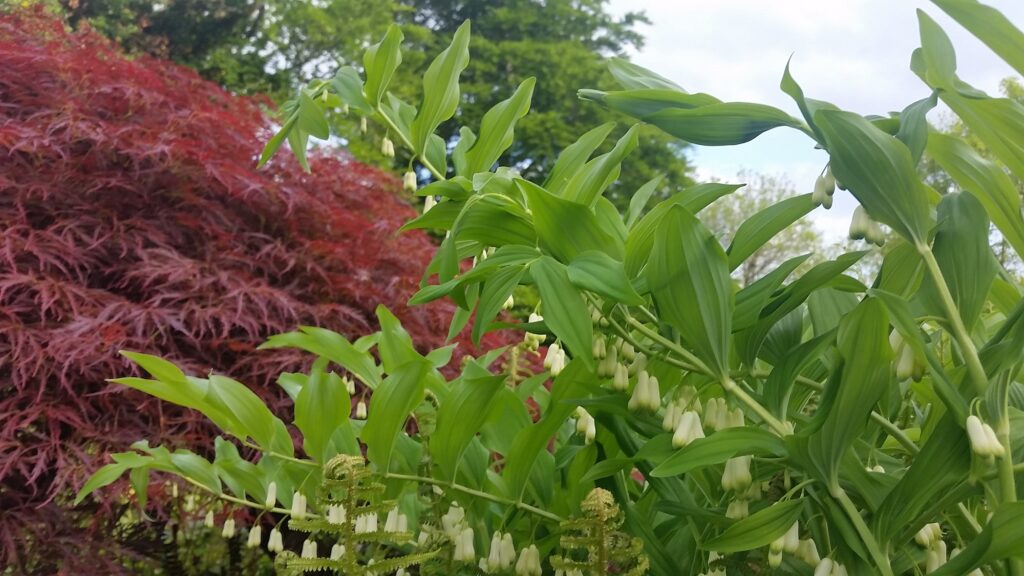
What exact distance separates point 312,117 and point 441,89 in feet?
0.53

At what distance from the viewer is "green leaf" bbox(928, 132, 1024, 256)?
0.68m

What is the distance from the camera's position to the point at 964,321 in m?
0.66

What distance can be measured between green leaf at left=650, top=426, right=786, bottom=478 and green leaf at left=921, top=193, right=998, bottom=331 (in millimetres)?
189

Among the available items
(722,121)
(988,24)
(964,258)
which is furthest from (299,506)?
(988,24)

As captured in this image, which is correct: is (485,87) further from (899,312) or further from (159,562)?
(899,312)

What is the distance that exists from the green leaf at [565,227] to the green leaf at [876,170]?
0.20 m

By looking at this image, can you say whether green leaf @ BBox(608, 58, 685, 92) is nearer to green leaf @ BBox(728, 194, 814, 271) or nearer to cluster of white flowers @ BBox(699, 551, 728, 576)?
green leaf @ BBox(728, 194, 814, 271)

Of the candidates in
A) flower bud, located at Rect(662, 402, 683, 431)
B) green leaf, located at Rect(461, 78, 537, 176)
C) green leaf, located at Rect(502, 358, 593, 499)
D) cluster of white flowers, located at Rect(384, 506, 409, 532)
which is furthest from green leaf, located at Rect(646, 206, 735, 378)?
cluster of white flowers, located at Rect(384, 506, 409, 532)

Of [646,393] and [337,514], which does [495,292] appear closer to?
[646,393]

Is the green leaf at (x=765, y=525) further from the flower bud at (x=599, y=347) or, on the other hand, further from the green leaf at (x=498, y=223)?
the green leaf at (x=498, y=223)

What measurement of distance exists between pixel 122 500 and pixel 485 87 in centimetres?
1008

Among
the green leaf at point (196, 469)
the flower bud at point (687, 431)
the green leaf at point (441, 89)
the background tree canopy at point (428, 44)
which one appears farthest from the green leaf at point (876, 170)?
the background tree canopy at point (428, 44)

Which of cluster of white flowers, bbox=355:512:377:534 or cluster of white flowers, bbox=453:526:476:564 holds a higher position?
cluster of white flowers, bbox=355:512:377:534

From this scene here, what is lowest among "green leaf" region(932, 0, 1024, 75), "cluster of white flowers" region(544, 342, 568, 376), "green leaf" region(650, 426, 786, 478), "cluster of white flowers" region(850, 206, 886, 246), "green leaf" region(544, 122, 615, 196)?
"green leaf" region(650, 426, 786, 478)
